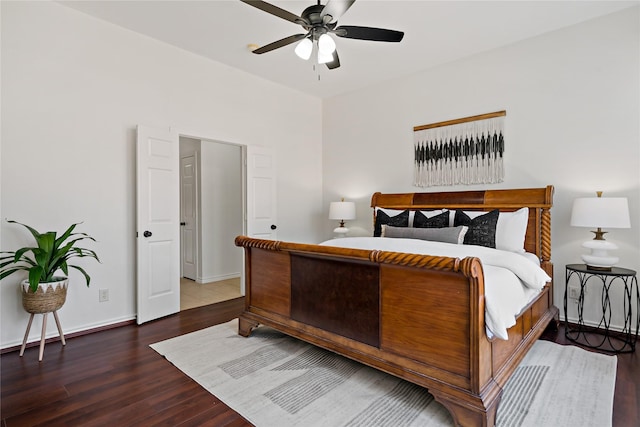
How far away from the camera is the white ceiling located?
289 centimetres

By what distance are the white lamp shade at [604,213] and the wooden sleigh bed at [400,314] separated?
68cm

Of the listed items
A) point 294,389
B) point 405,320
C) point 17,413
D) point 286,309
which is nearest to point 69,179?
point 17,413

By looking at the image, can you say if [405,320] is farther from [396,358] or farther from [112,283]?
[112,283]

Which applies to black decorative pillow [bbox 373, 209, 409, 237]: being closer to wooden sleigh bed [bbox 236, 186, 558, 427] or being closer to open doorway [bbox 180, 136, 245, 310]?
wooden sleigh bed [bbox 236, 186, 558, 427]

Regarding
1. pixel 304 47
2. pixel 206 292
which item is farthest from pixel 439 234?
pixel 206 292

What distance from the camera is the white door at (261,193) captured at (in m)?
4.39

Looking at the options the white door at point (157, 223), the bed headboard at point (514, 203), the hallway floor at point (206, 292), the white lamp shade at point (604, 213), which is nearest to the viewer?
the white lamp shade at point (604, 213)

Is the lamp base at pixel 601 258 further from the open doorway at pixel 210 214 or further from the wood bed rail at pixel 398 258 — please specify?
the open doorway at pixel 210 214

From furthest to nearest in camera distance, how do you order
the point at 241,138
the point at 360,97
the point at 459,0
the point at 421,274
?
the point at 360,97 < the point at 241,138 < the point at 459,0 < the point at 421,274

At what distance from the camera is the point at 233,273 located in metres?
5.64

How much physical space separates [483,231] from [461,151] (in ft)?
4.21

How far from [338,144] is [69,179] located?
3525 mm

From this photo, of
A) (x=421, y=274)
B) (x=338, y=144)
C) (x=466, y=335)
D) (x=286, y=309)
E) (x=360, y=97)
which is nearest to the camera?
(x=466, y=335)

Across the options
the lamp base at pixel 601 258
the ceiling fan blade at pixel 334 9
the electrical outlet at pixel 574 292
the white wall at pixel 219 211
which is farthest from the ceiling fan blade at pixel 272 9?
the electrical outlet at pixel 574 292
